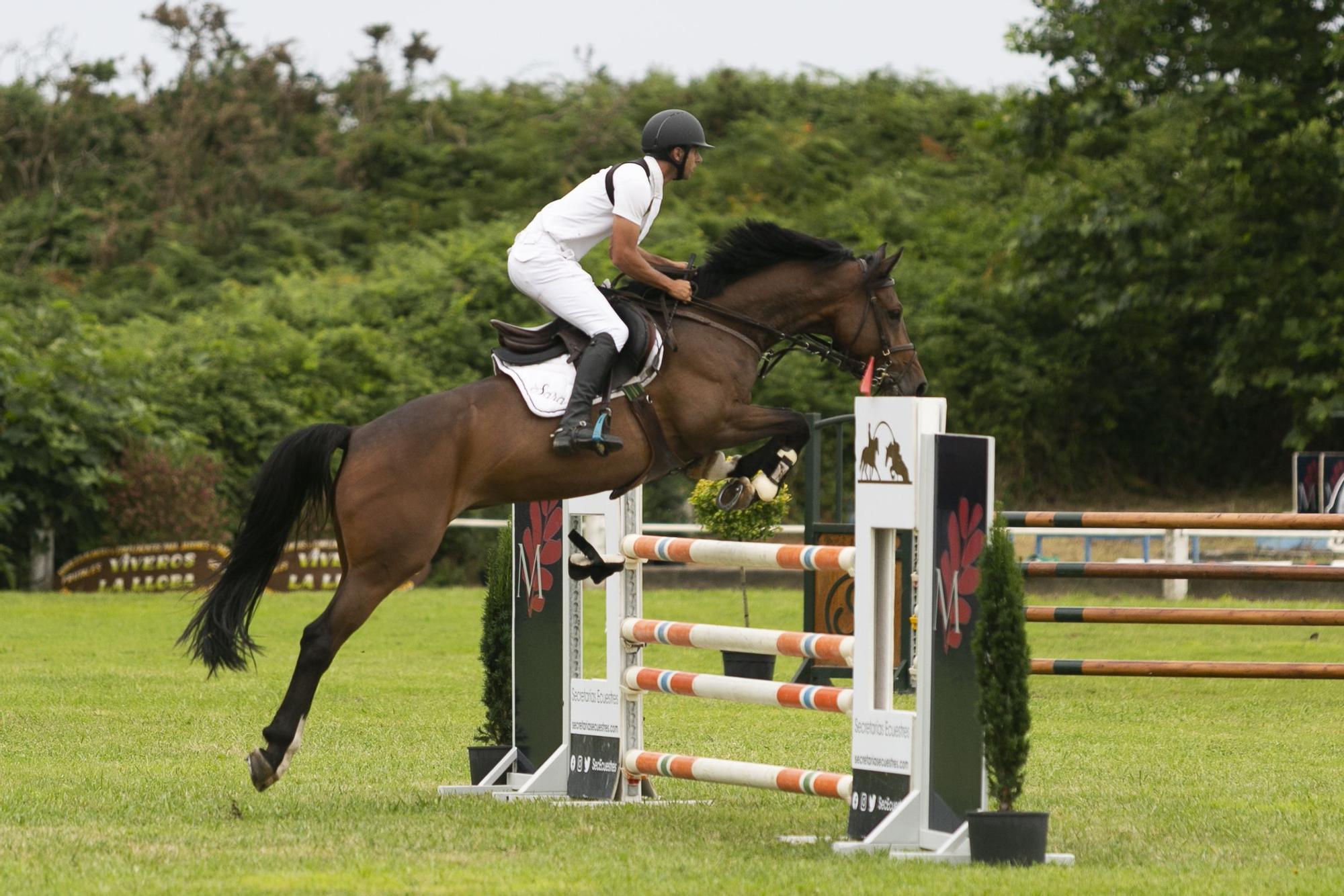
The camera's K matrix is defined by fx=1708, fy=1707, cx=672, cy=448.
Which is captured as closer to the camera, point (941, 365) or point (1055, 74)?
point (1055, 74)

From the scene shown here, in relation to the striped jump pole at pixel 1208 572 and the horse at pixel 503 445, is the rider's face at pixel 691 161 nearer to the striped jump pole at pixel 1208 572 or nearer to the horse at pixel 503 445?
the horse at pixel 503 445

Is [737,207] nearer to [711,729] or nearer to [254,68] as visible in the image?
[254,68]

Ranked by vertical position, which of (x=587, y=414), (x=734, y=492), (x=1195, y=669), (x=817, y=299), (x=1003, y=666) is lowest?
(x=1195, y=669)

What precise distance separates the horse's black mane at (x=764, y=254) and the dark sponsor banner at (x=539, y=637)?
1101 mm

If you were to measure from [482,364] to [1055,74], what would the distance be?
7.73m

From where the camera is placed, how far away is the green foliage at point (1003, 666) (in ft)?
16.1

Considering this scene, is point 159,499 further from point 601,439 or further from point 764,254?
point 601,439

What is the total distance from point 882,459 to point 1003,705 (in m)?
0.88

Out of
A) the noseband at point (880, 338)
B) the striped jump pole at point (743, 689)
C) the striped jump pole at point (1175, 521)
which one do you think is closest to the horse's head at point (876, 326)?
the noseband at point (880, 338)

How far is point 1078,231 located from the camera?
A: 63.5 ft

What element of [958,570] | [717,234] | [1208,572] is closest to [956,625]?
[958,570]

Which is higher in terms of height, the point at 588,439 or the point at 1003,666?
the point at 588,439

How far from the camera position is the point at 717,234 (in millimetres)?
23562

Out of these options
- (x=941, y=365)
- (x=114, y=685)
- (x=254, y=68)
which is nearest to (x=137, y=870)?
(x=114, y=685)
